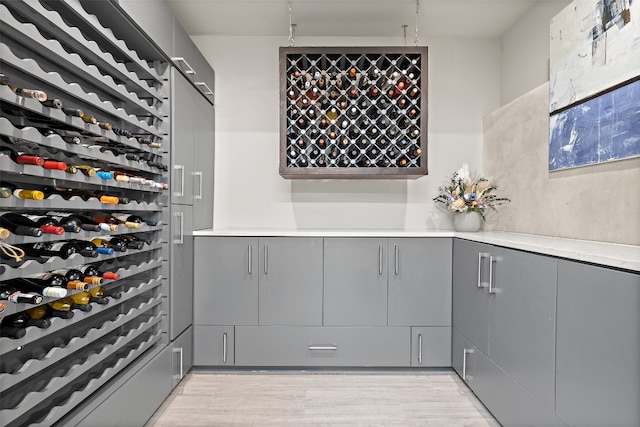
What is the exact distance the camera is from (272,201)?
10.5ft

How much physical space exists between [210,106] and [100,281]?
185 cm

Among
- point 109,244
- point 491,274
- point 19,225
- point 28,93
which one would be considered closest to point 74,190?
point 109,244

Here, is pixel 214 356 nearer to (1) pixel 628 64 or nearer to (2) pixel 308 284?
(2) pixel 308 284

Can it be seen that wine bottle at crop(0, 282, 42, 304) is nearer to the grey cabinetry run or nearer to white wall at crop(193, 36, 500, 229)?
the grey cabinetry run

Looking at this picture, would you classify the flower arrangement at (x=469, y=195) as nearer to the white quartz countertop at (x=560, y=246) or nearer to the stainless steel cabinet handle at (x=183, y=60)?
the white quartz countertop at (x=560, y=246)

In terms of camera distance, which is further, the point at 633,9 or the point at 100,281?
the point at 633,9

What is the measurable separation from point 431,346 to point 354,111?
1618 mm

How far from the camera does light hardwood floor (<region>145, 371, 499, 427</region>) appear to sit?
2.05m

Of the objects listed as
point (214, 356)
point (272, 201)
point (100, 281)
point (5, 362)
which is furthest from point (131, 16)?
point (214, 356)

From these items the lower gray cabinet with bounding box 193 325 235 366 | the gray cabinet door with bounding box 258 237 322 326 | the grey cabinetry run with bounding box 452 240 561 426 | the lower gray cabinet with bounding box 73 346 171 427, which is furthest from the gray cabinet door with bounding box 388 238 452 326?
the lower gray cabinet with bounding box 73 346 171 427

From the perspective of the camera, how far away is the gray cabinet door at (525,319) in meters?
1.53

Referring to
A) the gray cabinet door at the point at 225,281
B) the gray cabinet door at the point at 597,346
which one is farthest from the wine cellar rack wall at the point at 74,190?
the gray cabinet door at the point at 597,346

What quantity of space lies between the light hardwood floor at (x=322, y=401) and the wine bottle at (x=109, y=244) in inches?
36.6

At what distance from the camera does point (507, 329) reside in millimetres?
1866
